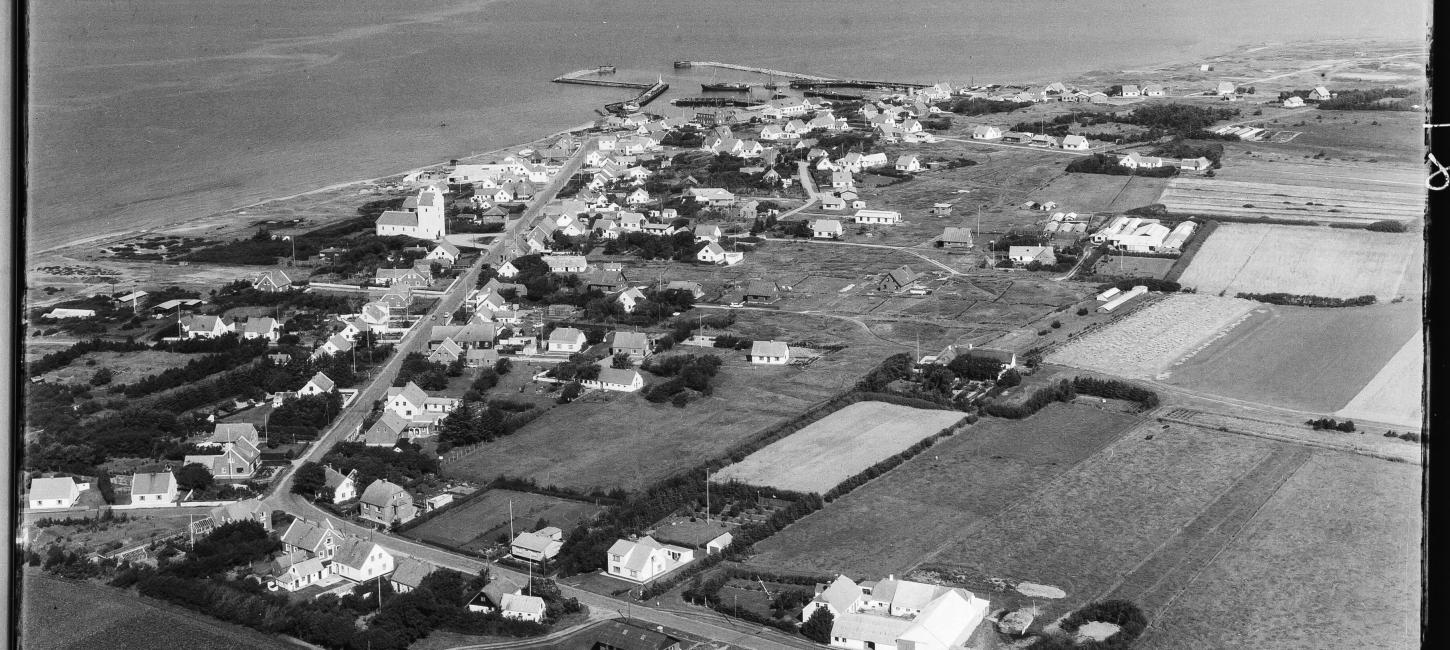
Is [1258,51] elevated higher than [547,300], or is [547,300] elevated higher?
[1258,51]

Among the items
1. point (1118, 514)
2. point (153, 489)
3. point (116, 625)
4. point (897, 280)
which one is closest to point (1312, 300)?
point (897, 280)

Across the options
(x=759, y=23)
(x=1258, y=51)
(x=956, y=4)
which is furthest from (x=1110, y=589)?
(x=956, y=4)

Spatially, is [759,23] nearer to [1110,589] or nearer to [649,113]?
[649,113]

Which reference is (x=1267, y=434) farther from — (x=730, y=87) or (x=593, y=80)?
(x=593, y=80)

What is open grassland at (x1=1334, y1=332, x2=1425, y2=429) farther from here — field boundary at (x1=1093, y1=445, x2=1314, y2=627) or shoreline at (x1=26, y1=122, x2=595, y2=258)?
shoreline at (x1=26, y1=122, x2=595, y2=258)

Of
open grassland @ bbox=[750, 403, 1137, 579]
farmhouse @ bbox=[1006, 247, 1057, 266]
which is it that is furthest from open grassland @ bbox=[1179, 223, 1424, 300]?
open grassland @ bbox=[750, 403, 1137, 579]

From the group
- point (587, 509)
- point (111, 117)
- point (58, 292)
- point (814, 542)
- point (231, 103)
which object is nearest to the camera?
point (814, 542)
